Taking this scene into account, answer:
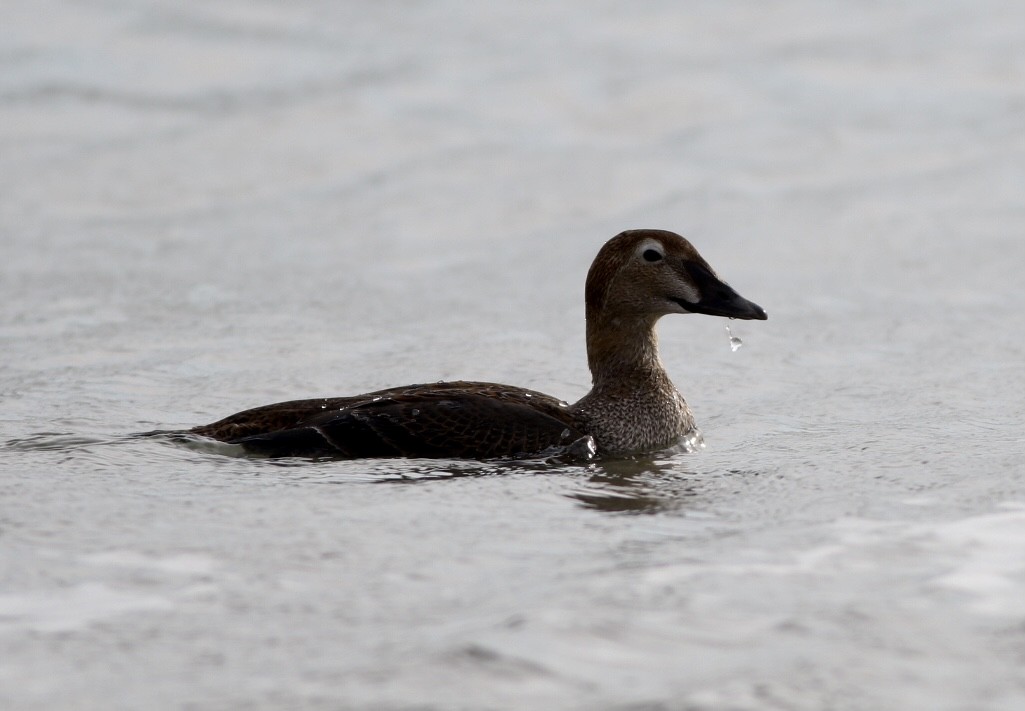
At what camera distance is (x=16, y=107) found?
1881 cm

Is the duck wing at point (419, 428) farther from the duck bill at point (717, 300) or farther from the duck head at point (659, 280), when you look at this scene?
the duck bill at point (717, 300)

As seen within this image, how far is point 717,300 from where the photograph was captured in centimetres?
865

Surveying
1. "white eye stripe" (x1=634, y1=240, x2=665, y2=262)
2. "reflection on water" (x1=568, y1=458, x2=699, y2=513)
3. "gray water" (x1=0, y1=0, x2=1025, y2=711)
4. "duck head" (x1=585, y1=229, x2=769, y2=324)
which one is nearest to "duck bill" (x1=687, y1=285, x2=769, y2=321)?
"duck head" (x1=585, y1=229, x2=769, y2=324)

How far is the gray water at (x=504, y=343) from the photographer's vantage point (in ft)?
17.4

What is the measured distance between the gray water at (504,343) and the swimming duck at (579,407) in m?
0.23

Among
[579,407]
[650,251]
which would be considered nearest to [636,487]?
[579,407]

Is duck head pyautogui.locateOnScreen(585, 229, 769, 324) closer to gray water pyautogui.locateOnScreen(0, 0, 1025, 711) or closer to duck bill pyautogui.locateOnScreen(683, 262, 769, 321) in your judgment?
duck bill pyautogui.locateOnScreen(683, 262, 769, 321)

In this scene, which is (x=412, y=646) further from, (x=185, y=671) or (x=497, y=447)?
(x=497, y=447)

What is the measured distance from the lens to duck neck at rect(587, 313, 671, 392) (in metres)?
8.84

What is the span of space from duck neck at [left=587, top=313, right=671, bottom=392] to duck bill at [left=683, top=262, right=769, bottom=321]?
344 millimetres

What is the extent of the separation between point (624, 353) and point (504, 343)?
2.38m

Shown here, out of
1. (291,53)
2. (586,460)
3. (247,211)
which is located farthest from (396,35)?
(586,460)

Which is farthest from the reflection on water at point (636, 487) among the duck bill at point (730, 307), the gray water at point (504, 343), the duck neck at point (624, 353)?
the duck bill at point (730, 307)

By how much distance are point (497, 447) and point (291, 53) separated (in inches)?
533
